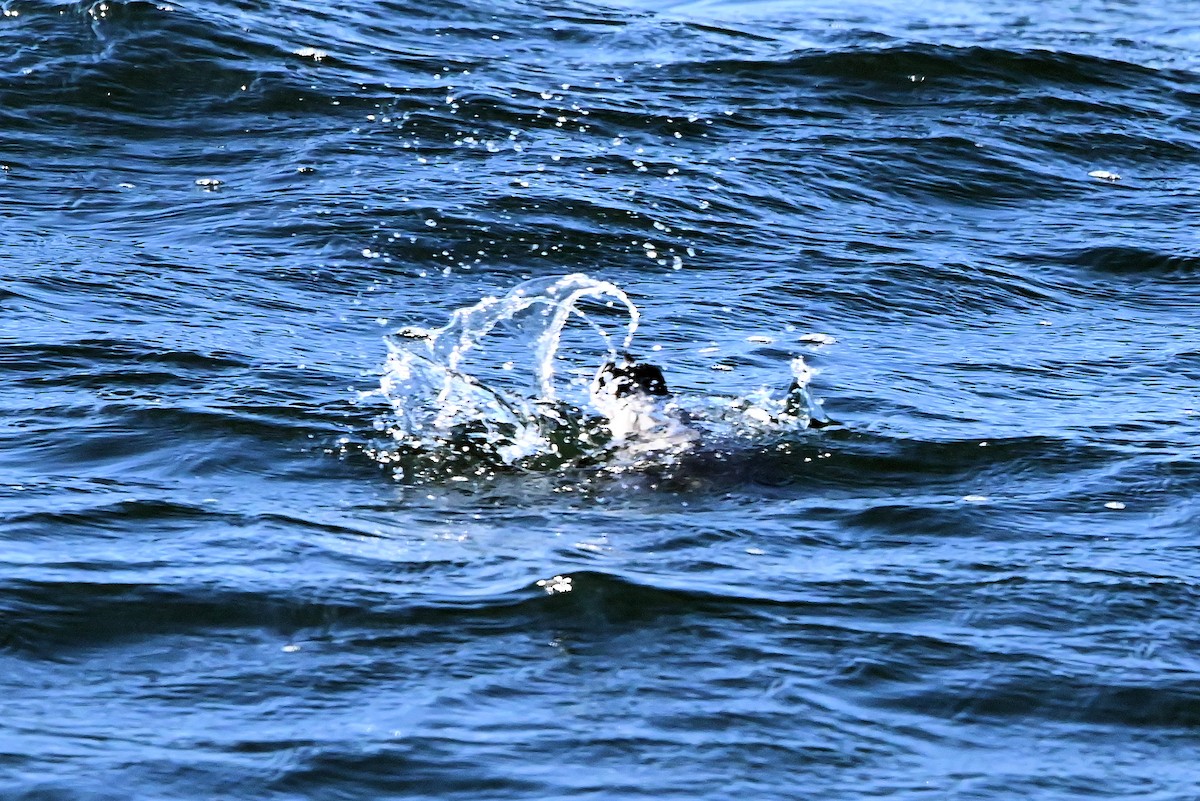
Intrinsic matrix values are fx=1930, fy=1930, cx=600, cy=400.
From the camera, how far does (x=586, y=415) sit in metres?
7.43

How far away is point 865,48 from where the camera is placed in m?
13.7

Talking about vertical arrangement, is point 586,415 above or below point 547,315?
below

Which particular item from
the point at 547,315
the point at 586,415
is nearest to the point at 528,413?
the point at 586,415

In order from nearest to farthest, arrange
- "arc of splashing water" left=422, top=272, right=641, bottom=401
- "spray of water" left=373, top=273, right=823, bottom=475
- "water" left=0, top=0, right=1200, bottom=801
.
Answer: "water" left=0, top=0, right=1200, bottom=801 < "spray of water" left=373, top=273, right=823, bottom=475 < "arc of splashing water" left=422, top=272, right=641, bottom=401

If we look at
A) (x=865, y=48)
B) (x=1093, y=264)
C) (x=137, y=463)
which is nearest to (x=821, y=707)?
(x=137, y=463)

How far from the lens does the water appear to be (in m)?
5.05

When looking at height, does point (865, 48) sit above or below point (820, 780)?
above

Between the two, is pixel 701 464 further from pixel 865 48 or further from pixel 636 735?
pixel 865 48

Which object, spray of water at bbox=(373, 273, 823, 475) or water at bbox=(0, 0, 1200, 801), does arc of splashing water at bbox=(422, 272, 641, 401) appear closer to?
spray of water at bbox=(373, 273, 823, 475)

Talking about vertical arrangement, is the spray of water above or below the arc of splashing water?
below

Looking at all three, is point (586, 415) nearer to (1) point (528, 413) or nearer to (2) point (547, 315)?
(1) point (528, 413)

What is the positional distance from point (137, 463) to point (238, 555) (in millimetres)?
1063

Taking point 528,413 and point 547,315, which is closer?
point 528,413

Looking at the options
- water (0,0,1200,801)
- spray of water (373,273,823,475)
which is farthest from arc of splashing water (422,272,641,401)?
water (0,0,1200,801)
